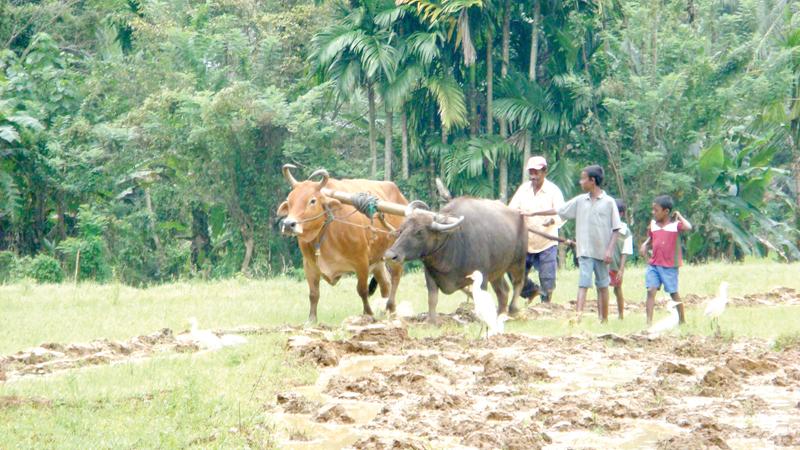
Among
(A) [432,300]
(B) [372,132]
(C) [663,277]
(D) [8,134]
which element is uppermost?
(B) [372,132]

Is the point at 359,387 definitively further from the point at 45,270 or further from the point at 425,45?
the point at 45,270

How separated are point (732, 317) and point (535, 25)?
1410 cm

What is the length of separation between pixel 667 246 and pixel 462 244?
2.13 meters

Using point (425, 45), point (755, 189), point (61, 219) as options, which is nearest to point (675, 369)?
point (425, 45)

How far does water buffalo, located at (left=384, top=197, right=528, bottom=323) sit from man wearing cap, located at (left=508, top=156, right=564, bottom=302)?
0.35 m

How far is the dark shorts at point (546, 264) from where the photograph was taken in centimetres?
1381

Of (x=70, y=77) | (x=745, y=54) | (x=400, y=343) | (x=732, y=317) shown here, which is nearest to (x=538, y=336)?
(x=400, y=343)

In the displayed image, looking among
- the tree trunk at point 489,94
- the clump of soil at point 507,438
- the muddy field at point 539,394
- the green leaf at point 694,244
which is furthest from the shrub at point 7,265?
the clump of soil at point 507,438

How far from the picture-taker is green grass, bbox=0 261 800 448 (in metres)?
7.08

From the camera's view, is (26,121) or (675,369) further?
(26,121)

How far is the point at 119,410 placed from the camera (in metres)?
7.74

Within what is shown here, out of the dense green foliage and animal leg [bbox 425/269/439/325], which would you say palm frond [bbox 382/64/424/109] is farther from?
animal leg [bbox 425/269/439/325]

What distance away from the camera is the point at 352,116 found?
28891 mm

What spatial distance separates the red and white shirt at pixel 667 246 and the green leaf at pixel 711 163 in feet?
48.0
